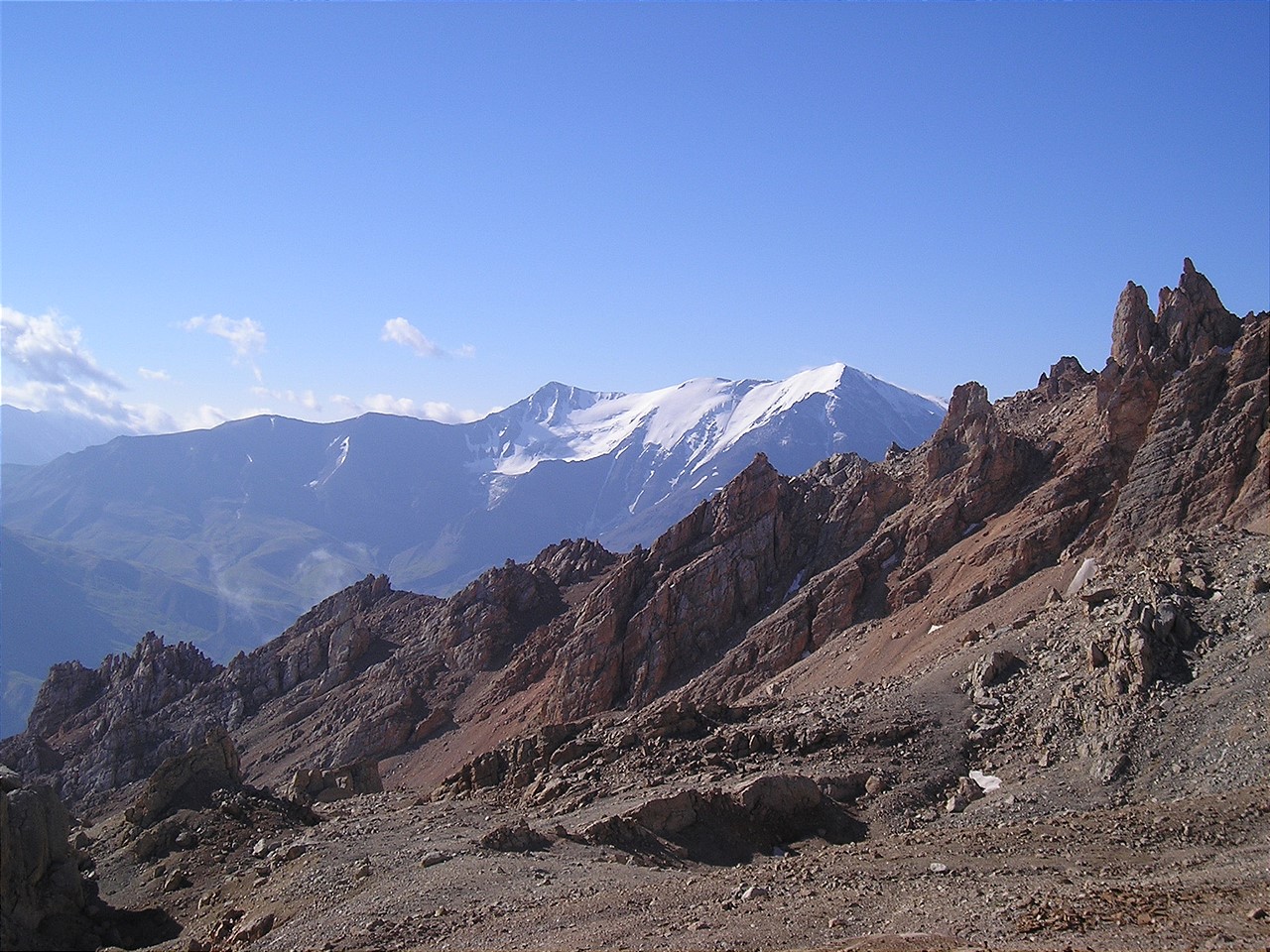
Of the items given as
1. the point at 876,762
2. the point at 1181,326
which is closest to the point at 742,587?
the point at 1181,326

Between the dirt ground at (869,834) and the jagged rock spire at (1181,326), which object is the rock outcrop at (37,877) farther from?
the jagged rock spire at (1181,326)

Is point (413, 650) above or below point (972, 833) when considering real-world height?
above

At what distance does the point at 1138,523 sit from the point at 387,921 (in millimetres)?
45068

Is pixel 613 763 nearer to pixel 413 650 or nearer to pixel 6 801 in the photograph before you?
pixel 6 801

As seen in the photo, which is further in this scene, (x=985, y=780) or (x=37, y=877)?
(x=985, y=780)

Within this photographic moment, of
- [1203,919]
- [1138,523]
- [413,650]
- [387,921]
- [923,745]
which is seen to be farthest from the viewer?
[413,650]

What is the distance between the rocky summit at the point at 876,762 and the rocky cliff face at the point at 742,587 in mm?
321

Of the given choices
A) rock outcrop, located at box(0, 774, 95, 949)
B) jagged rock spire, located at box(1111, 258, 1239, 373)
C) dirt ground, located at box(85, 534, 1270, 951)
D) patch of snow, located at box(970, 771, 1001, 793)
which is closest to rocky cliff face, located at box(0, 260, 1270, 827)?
jagged rock spire, located at box(1111, 258, 1239, 373)

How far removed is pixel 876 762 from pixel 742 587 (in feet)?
135

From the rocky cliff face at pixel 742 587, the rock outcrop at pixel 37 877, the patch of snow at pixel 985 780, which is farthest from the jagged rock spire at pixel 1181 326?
the rock outcrop at pixel 37 877

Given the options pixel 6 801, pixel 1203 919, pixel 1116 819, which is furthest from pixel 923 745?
pixel 6 801

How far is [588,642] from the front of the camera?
7912 centimetres

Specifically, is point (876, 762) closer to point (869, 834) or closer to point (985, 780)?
point (985, 780)

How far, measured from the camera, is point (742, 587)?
7700cm
